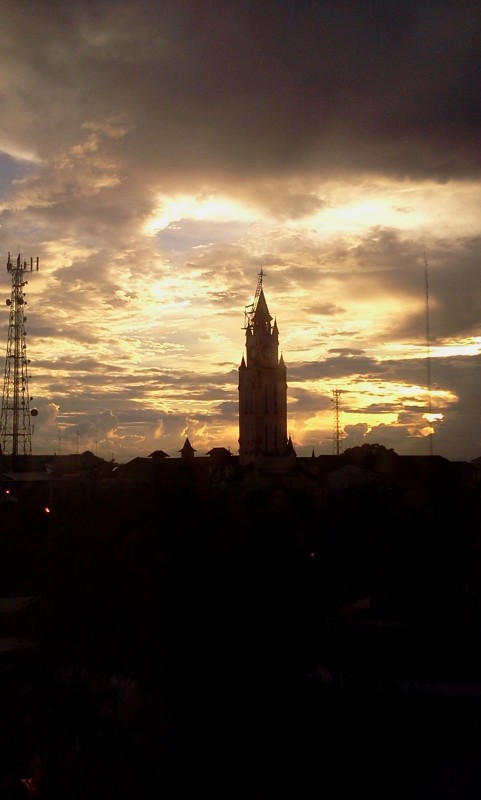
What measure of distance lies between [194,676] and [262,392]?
90.3 meters

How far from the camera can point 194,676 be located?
1293cm

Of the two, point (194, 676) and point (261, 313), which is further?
point (261, 313)

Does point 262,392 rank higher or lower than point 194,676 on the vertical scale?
higher

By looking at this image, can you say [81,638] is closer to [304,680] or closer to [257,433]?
[304,680]

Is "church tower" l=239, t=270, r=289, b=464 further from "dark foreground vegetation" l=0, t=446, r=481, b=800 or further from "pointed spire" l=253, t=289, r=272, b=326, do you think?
"dark foreground vegetation" l=0, t=446, r=481, b=800

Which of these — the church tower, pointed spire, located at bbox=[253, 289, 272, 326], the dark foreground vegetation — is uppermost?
pointed spire, located at bbox=[253, 289, 272, 326]

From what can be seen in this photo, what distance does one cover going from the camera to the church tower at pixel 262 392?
102 m

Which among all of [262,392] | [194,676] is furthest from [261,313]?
[194,676]

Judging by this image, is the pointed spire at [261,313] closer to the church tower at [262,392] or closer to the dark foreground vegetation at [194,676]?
Answer: the church tower at [262,392]

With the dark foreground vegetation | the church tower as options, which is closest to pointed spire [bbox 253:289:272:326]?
the church tower

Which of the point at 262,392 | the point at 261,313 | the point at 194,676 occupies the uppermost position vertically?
the point at 261,313

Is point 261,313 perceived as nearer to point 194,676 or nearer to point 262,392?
point 262,392

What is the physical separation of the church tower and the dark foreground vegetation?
80.8 m

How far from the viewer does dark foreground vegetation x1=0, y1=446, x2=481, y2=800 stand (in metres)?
11.9
